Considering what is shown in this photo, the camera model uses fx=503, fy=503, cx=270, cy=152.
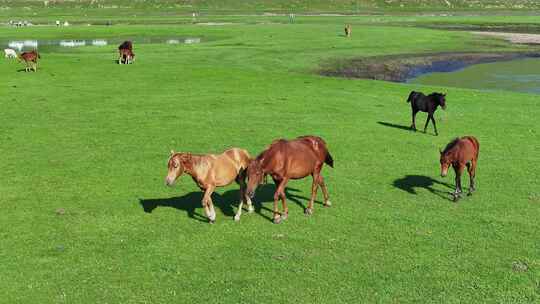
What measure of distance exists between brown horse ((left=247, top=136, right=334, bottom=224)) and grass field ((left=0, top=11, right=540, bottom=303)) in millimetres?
913

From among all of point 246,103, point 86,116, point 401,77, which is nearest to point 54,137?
point 86,116

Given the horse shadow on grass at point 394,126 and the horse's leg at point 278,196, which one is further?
the horse shadow on grass at point 394,126

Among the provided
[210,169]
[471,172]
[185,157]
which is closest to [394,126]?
[471,172]

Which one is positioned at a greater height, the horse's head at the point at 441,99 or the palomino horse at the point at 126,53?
the palomino horse at the point at 126,53

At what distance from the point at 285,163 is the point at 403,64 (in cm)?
4235

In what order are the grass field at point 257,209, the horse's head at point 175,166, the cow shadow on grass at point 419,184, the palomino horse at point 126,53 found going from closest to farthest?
1. the grass field at point 257,209
2. the horse's head at point 175,166
3. the cow shadow on grass at point 419,184
4. the palomino horse at point 126,53

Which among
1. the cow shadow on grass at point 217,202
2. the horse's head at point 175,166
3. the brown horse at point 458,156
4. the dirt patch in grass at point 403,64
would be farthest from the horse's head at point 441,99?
the dirt patch in grass at point 403,64

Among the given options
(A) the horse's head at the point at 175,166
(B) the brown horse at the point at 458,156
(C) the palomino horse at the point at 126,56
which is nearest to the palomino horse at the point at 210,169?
(A) the horse's head at the point at 175,166

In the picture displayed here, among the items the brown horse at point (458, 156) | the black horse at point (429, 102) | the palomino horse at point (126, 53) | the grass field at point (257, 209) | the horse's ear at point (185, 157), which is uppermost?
the palomino horse at point (126, 53)

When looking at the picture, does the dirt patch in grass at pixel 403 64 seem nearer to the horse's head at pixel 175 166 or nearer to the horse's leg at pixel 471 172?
the horse's leg at pixel 471 172

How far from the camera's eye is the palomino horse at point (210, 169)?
1173 centimetres

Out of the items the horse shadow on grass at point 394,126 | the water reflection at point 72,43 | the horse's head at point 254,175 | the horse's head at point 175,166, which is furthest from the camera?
the water reflection at point 72,43

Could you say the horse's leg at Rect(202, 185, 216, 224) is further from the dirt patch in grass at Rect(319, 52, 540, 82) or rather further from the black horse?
the dirt patch in grass at Rect(319, 52, 540, 82)

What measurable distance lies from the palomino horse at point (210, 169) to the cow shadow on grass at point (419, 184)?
5507mm
